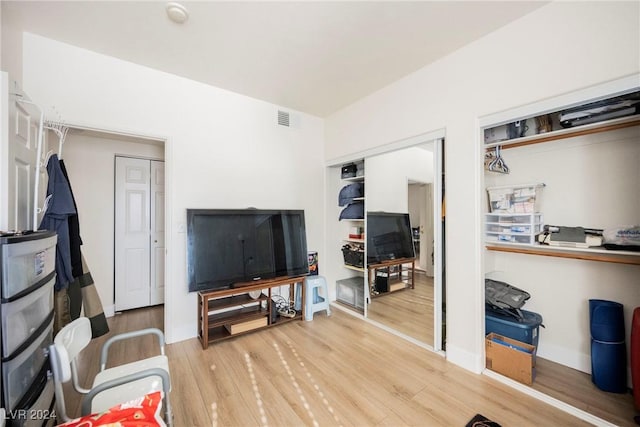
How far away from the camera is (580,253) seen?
6.57 ft

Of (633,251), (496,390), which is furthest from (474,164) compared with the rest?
(496,390)

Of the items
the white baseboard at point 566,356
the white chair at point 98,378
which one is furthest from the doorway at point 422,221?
the white chair at point 98,378

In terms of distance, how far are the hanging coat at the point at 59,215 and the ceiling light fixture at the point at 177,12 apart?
147cm

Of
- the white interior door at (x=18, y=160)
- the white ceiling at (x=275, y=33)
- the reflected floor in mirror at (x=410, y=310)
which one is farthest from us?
the reflected floor in mirror at (x=410, y=310)

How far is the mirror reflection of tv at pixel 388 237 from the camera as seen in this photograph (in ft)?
9.58

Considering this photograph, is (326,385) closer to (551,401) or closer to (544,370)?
(551,401)

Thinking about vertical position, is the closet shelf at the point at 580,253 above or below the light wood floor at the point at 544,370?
above

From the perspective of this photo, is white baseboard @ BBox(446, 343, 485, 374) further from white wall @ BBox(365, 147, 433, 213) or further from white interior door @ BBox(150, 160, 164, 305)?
white interior door @ BBox(150, 160, 164, 305)

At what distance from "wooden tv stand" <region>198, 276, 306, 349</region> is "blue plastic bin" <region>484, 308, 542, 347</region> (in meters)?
1.98

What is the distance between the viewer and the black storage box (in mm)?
3369

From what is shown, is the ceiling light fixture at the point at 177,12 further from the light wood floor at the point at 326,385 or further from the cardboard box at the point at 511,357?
the cardboard box at the point at 511,357

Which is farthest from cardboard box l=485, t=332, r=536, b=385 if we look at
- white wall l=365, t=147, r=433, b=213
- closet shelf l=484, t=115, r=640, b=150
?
closet shelf l=484, t=115, r=640, b=150

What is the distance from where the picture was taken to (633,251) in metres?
1.77

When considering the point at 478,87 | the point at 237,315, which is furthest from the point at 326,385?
the point at 478,87
